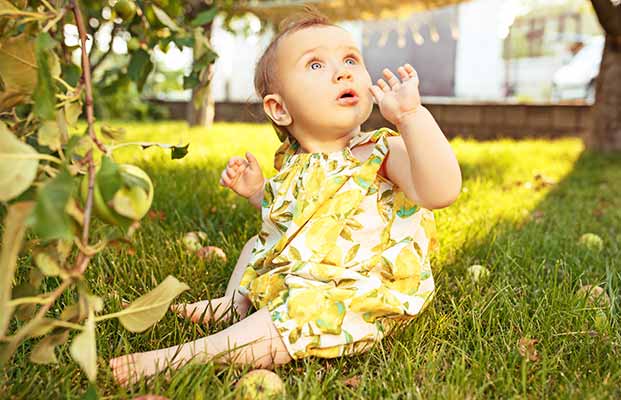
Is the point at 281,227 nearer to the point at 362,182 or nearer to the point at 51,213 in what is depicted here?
the point at 362,182

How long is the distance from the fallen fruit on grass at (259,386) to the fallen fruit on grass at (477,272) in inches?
28.5

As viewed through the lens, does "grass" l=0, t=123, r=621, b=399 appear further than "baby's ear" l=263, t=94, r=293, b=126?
No

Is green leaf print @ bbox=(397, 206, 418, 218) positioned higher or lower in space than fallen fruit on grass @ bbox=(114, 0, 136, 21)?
lower

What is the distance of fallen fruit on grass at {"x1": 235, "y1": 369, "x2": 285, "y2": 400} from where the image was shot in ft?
3.41

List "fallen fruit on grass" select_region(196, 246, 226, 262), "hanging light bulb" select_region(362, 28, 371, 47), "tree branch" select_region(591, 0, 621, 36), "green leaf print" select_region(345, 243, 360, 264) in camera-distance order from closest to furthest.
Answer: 1. "green leaf print" select_region(345, 243, 360, 264)
2. "fallen fruit on grass" select_region(196, 246, 226, 262)
3. "tree branch" select_region(591, 0, 621, 36)
4. "hanging light bulb" select_region(362, 28, 371, 47)

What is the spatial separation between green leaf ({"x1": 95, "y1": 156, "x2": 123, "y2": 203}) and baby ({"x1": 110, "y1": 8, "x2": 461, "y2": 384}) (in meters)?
0.38

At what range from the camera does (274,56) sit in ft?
4.74

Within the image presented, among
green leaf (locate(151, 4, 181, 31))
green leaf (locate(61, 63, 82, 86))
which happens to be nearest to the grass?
green leaf (locate(61, 63, 82, 86))

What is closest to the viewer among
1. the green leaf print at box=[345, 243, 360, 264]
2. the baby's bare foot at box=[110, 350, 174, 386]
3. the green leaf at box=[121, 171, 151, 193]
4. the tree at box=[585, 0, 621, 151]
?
the green leaf at box=[121, 171, 151, 193]

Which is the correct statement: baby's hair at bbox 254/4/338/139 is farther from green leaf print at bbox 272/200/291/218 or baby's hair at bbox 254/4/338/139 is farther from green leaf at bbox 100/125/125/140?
green leaf at bbox 100/125/125/140

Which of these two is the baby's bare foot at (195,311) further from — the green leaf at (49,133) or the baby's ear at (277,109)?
the green leaf at (49,133)

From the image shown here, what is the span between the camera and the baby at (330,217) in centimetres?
118

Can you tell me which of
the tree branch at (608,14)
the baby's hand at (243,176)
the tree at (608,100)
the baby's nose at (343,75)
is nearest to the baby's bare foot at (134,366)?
the baby's hand at (243,176)

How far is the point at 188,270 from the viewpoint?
1.64 m
